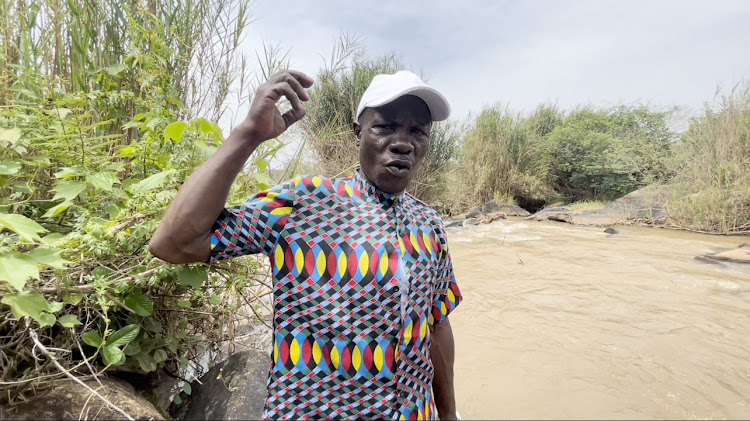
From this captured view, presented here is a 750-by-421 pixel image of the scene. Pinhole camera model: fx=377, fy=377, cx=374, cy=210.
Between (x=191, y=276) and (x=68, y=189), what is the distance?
493 mm

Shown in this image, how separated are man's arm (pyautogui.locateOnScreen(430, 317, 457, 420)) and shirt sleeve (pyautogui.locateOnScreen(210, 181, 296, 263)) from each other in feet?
2.02

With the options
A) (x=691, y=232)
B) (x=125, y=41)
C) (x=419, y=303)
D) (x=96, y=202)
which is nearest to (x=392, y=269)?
(x=419, y=303)

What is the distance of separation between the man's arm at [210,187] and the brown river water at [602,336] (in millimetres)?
1754

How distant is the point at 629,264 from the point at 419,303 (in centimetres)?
575

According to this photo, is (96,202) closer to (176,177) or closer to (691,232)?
(176,177)

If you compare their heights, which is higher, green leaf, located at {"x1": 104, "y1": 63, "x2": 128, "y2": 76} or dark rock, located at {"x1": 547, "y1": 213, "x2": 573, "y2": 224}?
green leaf, located at {"x1": 104, "y1": 63, "x2": 128, "y2": 76}

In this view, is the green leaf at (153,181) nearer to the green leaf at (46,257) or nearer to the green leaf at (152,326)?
the green leaf at (46,257)

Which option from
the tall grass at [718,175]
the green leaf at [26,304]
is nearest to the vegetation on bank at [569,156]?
the tall grass at [718,175]

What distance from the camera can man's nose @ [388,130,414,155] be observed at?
3.54 feet

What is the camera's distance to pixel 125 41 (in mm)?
1845

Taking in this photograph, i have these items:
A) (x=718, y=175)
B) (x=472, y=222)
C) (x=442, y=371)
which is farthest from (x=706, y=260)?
(x=442, y=371)

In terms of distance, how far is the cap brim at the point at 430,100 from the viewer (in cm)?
105

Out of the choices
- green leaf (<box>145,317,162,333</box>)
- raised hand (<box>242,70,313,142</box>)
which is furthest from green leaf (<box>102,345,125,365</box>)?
raised hand (<box>242,70,313,142</box>)

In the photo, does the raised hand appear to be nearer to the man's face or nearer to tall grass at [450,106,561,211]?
the man's face
